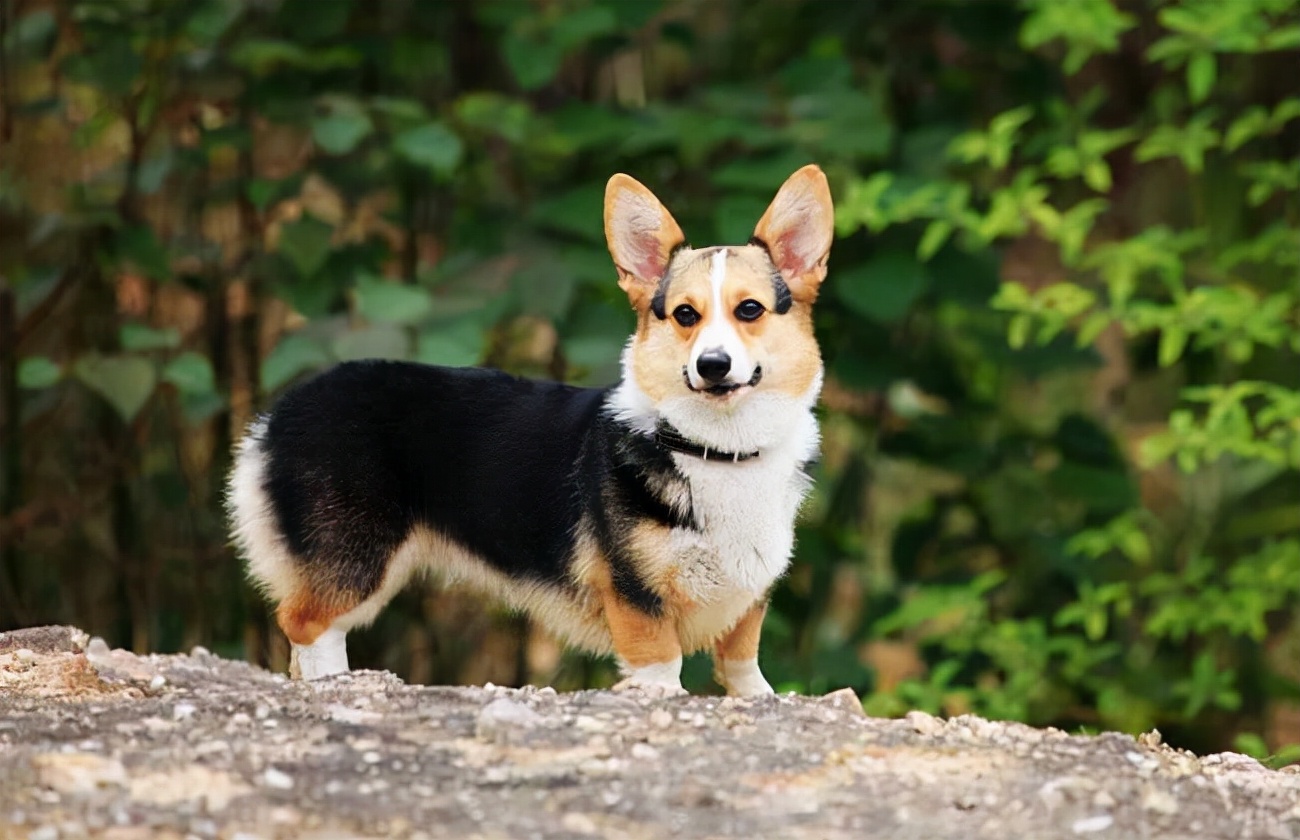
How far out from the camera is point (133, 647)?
6820 mm

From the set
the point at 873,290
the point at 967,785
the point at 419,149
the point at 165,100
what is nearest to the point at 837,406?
the point at 873,290

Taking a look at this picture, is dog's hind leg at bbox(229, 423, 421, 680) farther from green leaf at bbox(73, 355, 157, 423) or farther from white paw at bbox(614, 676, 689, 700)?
green leaf at bbox(73, 355, 157, 423)

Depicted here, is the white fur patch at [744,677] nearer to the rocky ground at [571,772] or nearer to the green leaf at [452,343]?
the rocky ground at [571,772]

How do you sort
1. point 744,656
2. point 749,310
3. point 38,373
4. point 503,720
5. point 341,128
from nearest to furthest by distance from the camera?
1. point 503,720
2. point 749,310
3. point 744,656
4. point 38,373
5. point 341,128

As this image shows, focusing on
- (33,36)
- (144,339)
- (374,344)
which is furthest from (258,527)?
(33,36)

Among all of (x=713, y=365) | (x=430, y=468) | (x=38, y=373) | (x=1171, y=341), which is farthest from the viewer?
(x=1171, y=341)

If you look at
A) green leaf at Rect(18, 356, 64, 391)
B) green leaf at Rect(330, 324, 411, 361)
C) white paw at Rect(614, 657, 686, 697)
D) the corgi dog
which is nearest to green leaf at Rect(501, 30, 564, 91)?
green leaf at Rect(330, 324, 411, 361)

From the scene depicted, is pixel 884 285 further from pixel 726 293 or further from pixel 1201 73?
pixel 726 293

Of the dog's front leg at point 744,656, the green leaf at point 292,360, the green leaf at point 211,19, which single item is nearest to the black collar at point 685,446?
the dog's front leg at point 744,656

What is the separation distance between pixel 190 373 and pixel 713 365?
2565 millimetres

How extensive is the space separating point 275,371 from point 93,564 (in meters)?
2.02

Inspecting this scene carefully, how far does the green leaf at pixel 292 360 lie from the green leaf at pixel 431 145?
2.52 ft

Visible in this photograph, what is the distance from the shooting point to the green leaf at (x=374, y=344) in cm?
531

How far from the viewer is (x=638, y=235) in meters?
4.13
